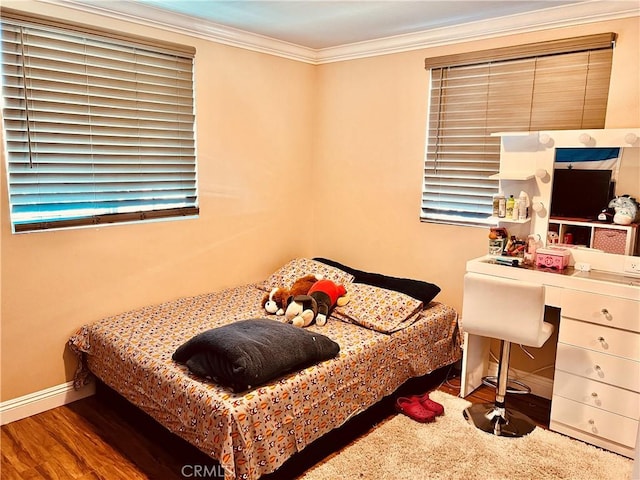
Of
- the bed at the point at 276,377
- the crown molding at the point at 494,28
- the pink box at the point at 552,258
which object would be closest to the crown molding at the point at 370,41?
the crown molding at the point at 494,28

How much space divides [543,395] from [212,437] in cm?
219

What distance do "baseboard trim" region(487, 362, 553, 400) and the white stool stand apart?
36 centimetres

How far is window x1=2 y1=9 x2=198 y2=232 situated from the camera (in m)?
2.51

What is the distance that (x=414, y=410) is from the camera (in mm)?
2770

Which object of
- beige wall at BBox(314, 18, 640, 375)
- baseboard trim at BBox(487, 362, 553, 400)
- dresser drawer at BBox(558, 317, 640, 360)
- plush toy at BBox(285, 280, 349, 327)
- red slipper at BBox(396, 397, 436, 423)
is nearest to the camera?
dresser drawer at BBox(558, 317, 640, 360)

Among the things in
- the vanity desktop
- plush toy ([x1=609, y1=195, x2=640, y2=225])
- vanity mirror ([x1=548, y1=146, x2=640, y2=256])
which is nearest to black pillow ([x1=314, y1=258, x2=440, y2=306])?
the vanity desktop

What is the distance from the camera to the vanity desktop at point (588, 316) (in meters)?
2.39

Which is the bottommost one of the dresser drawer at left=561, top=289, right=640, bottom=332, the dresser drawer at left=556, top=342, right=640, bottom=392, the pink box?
the dresser drawer at left=556, top=342, right=640, bottom=392

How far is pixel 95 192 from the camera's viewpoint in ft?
9.32

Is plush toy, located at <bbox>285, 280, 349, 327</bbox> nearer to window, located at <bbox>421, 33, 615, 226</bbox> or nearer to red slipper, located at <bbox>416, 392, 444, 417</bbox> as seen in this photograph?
red slipper, located at <bbox>416, 392, 444, 417</bbox>

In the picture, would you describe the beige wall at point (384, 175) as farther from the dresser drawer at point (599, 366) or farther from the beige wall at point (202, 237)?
the dresser drawer at point (599, 366)

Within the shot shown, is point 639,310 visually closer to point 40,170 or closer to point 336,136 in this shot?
point 336,136

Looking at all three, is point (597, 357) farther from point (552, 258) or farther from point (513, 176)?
point (513, 176)

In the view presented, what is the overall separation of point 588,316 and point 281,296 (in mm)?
1778
